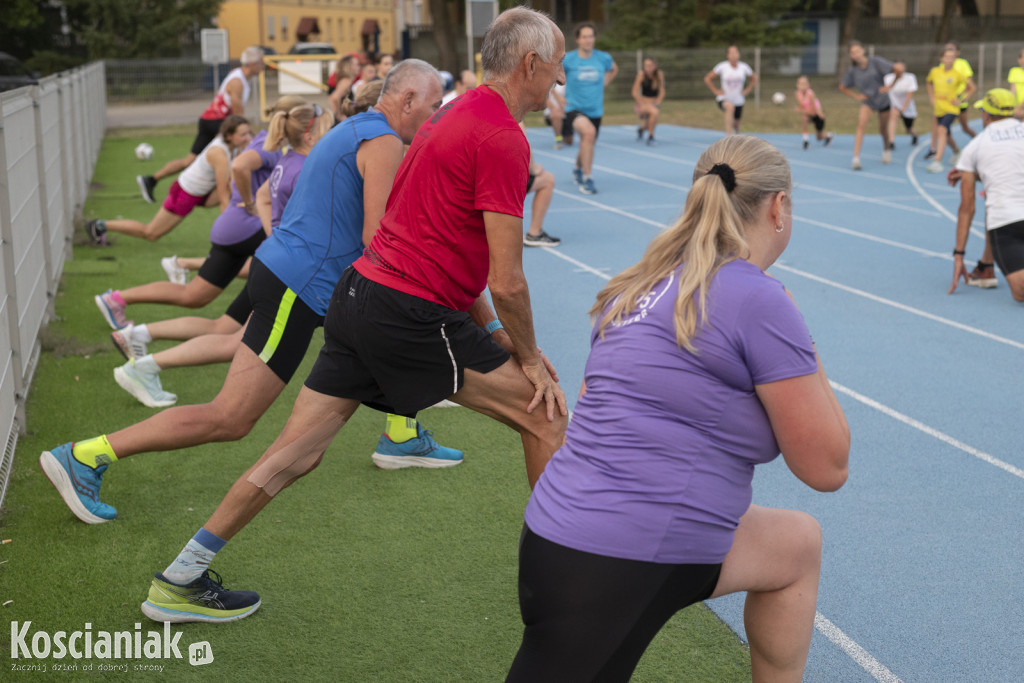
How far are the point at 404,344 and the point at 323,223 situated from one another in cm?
118

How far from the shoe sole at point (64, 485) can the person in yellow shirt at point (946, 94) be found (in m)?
16.7

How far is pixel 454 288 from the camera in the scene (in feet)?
11.5

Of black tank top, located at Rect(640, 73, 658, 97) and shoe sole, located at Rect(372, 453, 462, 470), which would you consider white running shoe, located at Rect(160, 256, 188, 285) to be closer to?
shoe sole, located at Rect(372, 453, 462, 470)

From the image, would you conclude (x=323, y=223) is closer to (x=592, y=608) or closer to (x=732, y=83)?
(x=592, y=608)

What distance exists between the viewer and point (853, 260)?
11.4 metres

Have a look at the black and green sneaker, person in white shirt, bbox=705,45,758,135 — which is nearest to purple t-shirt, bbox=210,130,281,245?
the black and green sneaker

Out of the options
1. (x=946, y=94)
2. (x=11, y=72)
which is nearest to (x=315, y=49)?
(x=11, y=72)

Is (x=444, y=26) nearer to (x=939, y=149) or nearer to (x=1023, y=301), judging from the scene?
(x=939, y=149)

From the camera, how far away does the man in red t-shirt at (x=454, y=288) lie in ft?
10.9

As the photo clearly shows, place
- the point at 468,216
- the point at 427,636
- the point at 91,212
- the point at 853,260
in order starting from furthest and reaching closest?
the point at 91,212
the point at 853,260
the point at 427,636
the point at 468,216

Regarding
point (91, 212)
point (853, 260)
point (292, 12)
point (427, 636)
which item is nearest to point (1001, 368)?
point (853, 260)

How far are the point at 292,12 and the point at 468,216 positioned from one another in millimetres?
61985

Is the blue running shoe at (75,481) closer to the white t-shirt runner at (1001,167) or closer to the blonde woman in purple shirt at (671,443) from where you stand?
the blonde woman in purple shirt at (671,443)

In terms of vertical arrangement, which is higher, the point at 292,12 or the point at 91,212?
the point at 292,12
